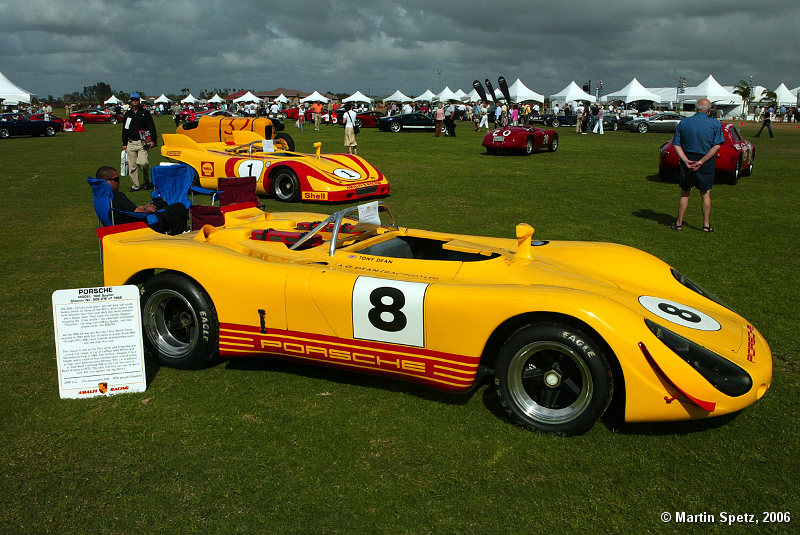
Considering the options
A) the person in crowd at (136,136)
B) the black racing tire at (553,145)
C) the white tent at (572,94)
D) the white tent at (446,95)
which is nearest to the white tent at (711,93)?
the white tent at (572,94)

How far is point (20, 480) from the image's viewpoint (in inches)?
124

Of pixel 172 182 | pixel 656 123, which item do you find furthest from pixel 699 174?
pixel 656 123

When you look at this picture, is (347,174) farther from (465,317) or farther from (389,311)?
(465,317)

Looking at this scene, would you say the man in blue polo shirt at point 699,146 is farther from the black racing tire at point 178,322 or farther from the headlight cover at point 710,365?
the black racing tire at point 178,322

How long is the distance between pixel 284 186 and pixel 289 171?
337 mm

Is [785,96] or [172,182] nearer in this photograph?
[172,182]

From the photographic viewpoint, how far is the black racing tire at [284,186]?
11.4m

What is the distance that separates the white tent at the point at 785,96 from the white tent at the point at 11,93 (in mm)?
67895

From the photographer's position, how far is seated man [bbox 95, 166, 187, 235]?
7.10 m

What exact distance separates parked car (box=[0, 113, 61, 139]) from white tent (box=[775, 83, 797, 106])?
6468 cm

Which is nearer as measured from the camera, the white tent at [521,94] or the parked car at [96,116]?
the parked car at [96,116]

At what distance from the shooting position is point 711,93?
165 ft

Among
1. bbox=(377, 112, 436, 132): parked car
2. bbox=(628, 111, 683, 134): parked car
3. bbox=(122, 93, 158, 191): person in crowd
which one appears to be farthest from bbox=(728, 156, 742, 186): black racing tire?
bbox=(628, 111, 683, 134): parked car

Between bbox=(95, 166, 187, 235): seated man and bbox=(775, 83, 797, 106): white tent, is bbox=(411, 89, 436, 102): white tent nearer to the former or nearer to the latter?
bbox=(775, 83, 797, 106): white tent
